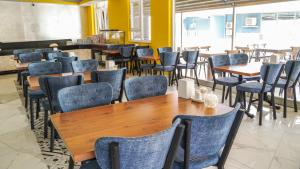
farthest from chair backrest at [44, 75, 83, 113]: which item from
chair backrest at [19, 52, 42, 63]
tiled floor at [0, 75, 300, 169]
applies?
chair backrest at [19, 52, 42, 63]

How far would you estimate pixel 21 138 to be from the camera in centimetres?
300

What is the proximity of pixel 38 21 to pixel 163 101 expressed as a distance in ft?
33.9

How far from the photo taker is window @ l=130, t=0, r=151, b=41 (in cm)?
773

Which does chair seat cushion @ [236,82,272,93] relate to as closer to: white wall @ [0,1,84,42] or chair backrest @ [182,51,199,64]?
chair backrest @ [182,51,199,64]

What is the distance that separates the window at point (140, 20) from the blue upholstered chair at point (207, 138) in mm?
6459

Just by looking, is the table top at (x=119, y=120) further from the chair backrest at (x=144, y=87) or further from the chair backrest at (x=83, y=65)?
the chair backrest at (x=83, y=65)

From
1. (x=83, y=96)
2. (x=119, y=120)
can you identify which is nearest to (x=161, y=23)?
(x=83, y=96)

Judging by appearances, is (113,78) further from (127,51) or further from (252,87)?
(127,51)

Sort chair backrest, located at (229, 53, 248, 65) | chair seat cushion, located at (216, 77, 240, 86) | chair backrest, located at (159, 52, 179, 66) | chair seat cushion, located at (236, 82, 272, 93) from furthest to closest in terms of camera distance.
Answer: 1. chair backrest, located at (159, 52, 179, 66)
2. chair backrest, located at (229, 53, 248, 65)
3. chair seat cushion, located at (216, 77, 240, 86)
4. chair seat cushion, located at (236, 82, 272, 93)

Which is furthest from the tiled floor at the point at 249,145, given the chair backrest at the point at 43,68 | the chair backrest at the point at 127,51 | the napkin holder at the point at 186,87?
the chair backrest at the point at 127,51

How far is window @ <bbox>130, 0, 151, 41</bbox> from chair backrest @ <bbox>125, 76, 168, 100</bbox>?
5576mm

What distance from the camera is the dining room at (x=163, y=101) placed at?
128 centimetres

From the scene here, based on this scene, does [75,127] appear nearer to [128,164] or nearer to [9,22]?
[128,164]

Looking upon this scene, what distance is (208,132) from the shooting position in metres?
1.30
